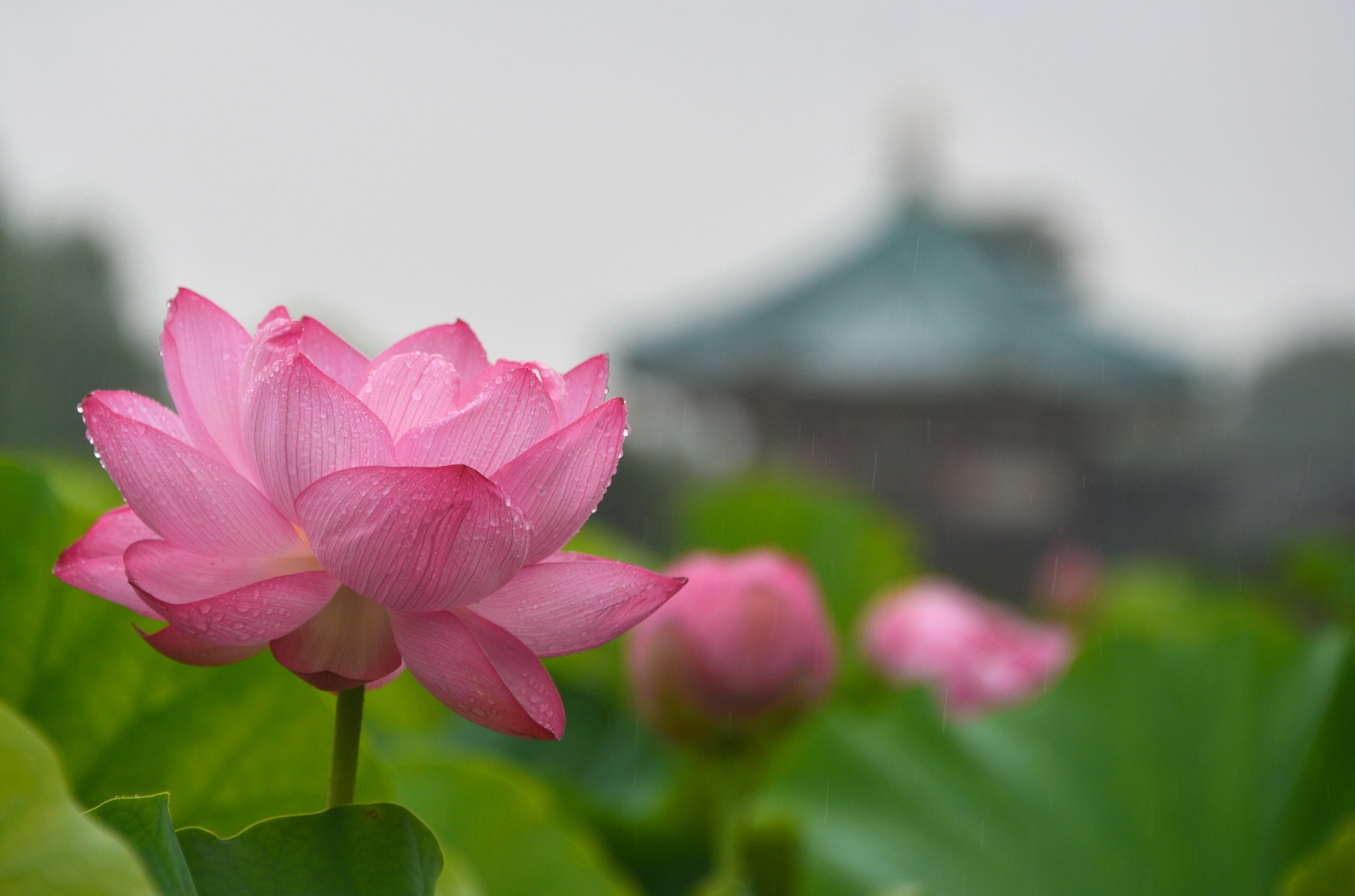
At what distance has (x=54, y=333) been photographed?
7.38 m

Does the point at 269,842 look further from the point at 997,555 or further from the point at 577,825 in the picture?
the point at 997,555

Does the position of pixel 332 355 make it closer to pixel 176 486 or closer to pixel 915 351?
pixel 176 486

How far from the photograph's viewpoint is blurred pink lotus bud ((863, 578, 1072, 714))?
796 millimetres

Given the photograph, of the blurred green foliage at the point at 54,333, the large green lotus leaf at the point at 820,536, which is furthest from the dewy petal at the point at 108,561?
the blurred green foliage at the point at 54,333

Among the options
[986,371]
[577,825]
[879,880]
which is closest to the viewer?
[879,880]

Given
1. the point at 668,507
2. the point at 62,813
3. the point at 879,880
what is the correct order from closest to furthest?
the point at 62,813 → the point at 879,880 → the point at 668,507

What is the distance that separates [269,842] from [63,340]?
323 inches

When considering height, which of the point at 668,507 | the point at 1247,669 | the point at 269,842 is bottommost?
the point at 668,507

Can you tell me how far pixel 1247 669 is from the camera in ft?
1.99

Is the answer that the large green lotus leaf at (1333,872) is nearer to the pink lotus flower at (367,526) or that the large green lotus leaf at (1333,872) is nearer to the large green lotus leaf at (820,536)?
the pink lotus flower at (367,526)

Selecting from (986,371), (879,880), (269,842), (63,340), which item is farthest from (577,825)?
(63,340)

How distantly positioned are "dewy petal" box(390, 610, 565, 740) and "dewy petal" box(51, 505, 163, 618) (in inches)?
2.0

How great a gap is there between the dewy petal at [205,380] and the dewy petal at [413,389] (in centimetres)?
3

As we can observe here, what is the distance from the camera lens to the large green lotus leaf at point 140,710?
11.3 inches
